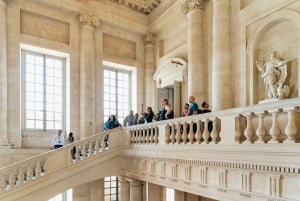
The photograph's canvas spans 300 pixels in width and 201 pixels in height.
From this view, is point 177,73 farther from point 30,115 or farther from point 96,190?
point 30,115

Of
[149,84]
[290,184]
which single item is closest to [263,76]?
[290,184]

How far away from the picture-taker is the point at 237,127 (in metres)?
4.88

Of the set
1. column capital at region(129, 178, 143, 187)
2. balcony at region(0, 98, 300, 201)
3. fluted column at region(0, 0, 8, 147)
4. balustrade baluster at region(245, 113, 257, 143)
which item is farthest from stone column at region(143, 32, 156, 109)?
balustrade baluster at region(245, 113, 257, 143)

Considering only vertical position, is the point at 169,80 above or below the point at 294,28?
below

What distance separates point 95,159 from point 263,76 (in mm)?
5822

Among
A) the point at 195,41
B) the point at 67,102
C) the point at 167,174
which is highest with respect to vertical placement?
the point at 195,41

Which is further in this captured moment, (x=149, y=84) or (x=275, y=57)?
(x=149, y=84)

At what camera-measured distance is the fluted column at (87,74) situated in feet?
38.9

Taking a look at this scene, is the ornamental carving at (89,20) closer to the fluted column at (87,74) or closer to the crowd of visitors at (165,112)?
the fluted column at (87,74)

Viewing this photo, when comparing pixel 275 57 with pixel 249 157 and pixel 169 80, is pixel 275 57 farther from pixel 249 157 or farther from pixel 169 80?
pixel 169 80

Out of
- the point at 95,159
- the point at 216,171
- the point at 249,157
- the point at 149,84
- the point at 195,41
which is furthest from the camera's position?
the point at 149,84

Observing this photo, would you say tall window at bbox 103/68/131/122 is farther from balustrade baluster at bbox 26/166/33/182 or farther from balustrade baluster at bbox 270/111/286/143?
balustrade baluster at bbox 270/111/286/143

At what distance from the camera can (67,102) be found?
11836mm

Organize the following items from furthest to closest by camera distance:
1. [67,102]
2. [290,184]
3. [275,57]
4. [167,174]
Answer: [67,102], [275,57], [167,174], [290,184]
